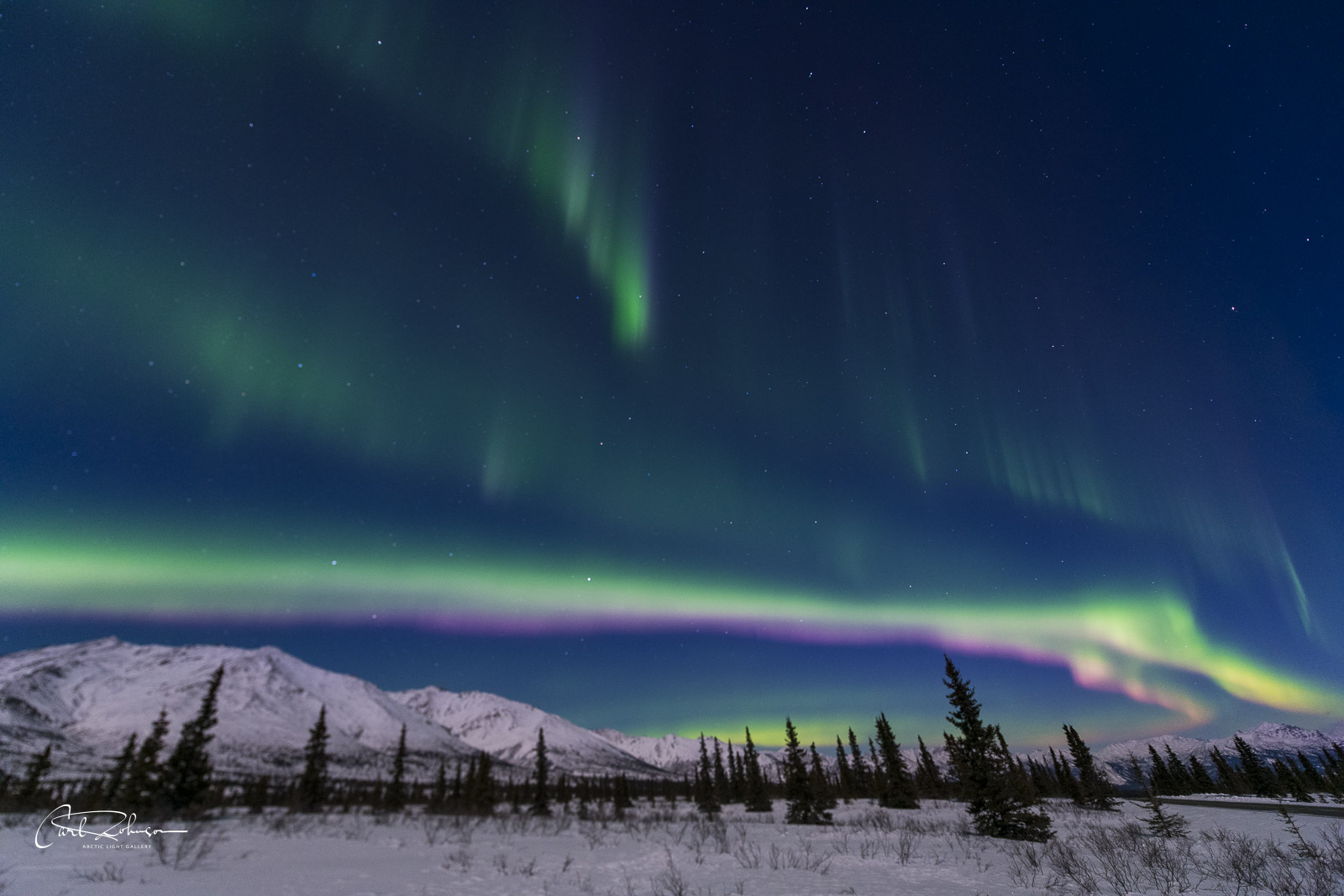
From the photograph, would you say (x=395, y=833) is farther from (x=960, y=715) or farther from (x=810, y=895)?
(x=960, y=715)

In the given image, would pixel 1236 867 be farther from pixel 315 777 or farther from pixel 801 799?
pixel 315 777

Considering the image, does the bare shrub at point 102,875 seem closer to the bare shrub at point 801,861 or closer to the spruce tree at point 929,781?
the bare shrub at point 801,861

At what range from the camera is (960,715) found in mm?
28703

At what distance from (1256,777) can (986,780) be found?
88314 mm

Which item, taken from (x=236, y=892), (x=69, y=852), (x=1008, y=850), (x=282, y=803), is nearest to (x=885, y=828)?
(x=1008, y=850)

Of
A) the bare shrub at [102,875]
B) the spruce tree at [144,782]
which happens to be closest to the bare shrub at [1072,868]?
the bare shrub at [102,875]

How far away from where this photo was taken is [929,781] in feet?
293

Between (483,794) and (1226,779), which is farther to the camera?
(1226,779)

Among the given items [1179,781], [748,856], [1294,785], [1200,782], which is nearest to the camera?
[748,856]

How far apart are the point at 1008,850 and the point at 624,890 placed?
12.9 metres

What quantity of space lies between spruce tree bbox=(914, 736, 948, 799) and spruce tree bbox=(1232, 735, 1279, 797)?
3405cm

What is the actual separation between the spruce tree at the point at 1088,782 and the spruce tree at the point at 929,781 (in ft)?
63.3

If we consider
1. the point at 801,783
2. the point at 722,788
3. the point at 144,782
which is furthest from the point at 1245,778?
the point at 144,782

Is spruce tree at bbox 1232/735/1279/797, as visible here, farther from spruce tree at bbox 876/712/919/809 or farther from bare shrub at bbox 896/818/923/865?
bare shrub at bbox 896/818/923/865
